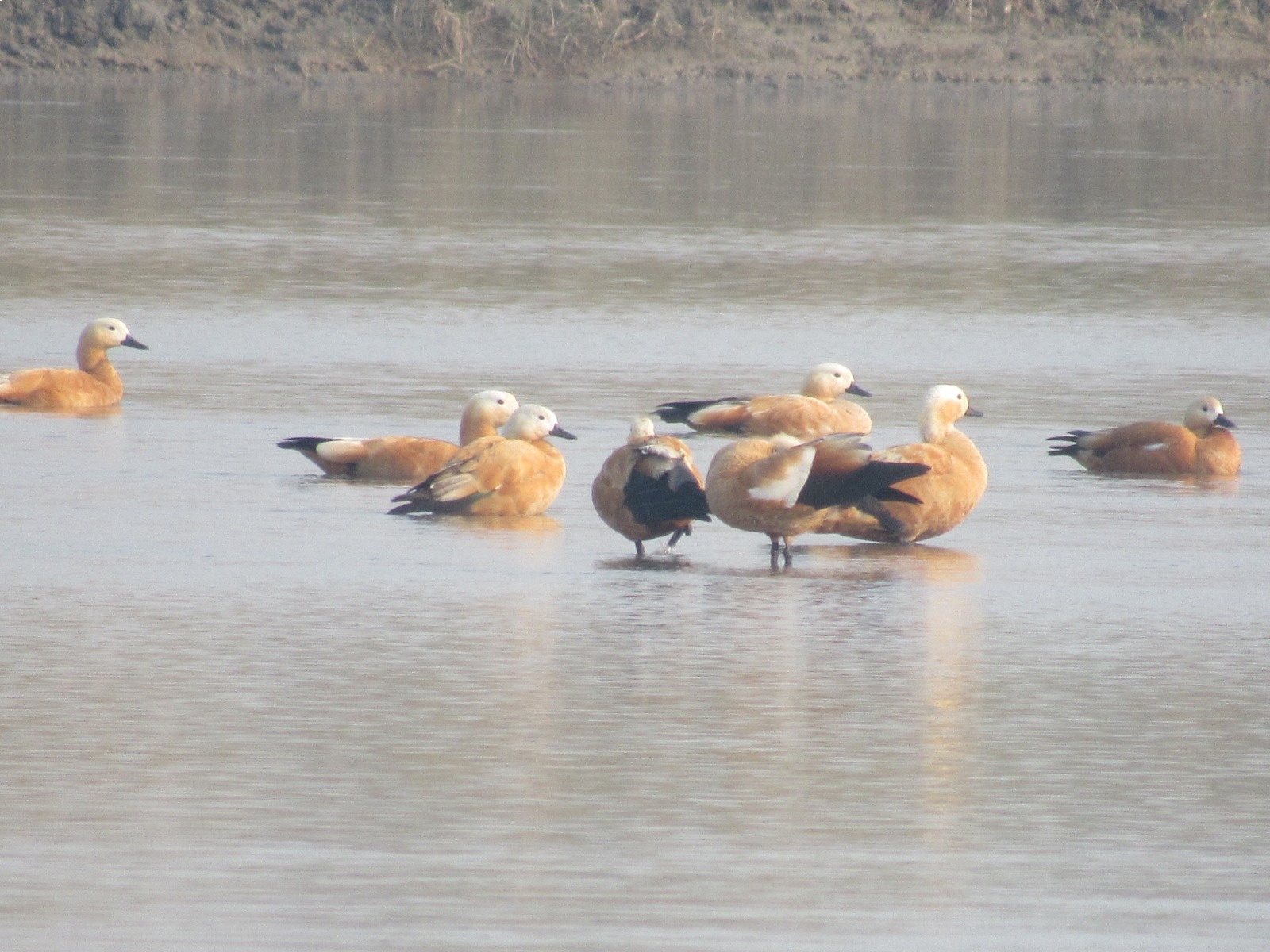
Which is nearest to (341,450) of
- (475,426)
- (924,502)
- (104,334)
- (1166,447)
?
(475,426)

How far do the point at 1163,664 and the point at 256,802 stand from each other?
262 centimetres

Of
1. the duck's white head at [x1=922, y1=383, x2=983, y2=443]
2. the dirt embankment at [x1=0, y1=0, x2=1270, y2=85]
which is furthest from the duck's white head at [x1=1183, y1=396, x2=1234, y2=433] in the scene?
the dirt embankment at [x1=0, y1=0, x2=1270, y2=85]

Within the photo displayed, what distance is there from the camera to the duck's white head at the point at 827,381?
Answer: 36.8 ft

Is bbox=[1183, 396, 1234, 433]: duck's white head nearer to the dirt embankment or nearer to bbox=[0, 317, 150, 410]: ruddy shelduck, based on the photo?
bbox=[0, 317, 150, 410]: ruddy shelduck

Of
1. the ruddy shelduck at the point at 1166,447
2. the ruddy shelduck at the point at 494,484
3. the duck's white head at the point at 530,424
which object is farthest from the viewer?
the ruddy shelduck at the point at 1166,447

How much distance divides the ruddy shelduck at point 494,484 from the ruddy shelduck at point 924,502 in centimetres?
105

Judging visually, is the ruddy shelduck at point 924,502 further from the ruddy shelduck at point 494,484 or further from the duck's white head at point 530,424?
the duck's white head at point 530,424

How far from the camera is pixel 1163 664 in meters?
6.67

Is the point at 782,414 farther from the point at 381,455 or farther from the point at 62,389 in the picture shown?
the point at 62,389

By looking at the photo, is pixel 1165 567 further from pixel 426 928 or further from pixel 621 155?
pixel 621 155

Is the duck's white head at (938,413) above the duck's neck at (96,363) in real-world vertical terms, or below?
above

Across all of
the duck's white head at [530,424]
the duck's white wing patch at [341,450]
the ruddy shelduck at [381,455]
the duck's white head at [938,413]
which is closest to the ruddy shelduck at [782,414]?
the ruddy shelduck at [381,455]

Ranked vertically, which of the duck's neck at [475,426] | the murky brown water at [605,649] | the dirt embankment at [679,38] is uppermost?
the dirt embankment at [679,38]

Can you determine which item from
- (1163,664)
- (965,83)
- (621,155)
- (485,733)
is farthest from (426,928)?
(965,83)
